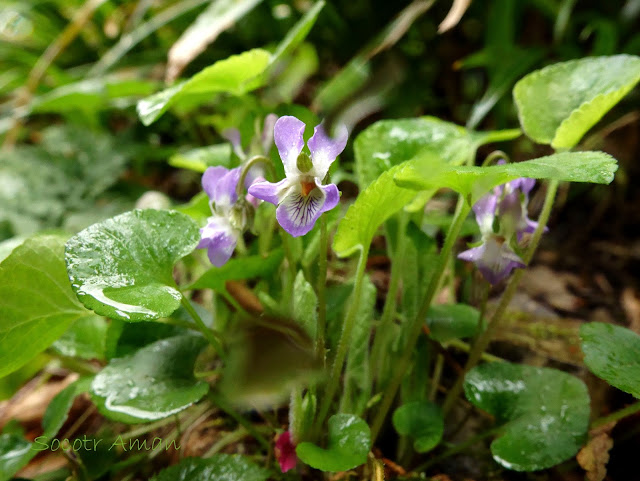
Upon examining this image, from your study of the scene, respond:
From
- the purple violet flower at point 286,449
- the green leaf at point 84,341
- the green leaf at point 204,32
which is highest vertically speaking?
the green leaf at point 204,32

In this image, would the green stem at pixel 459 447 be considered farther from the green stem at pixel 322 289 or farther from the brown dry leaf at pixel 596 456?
the green stem at pixel 322 289

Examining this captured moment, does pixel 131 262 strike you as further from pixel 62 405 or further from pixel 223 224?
pixel 62 405

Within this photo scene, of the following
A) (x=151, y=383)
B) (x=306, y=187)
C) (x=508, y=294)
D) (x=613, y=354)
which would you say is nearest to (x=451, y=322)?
(x=508, y=294)

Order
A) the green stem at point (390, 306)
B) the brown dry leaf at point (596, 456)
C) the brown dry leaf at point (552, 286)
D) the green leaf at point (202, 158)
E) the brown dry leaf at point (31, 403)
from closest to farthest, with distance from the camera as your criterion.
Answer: the brown dry leaf at point (596, 456) < the green stem at point (390, 306) < the green leaf at point (202, 158) < the brown dry leaf at point (31, 403) < the brown dry leaf at point (552, 286)

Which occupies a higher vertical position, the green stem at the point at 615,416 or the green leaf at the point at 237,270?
the green leaf at the point at 237,270

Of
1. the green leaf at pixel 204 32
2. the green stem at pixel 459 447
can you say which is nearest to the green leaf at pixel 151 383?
the green stem at pixel 459 447

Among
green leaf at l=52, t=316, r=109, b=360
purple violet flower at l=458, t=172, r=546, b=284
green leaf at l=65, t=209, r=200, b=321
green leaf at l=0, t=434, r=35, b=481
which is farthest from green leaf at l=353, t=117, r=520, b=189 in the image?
green leaf at l=0, t=434, r=35, b=481

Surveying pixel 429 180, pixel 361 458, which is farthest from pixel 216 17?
pixel 361 458
